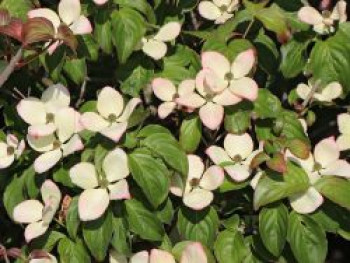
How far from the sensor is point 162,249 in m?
1.38

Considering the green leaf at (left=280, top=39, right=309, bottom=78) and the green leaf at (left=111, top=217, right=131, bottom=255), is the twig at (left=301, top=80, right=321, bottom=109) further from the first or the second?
the green leaf at (left=111, top=217, right=131, bottom=255)

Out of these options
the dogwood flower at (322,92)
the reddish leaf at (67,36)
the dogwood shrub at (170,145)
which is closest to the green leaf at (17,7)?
the dogwood shrub at (170,145)

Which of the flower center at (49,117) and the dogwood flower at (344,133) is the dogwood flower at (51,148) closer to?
the flower center at (49,117)

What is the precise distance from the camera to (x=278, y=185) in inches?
51.8

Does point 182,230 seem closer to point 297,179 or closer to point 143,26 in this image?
point 297,179

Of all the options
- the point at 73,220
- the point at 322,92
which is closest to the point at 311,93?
the point at 322,92

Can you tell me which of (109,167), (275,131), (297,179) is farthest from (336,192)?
(109,167)

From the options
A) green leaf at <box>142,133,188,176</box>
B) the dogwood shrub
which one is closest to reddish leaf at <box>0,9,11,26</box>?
the dogwood shrub

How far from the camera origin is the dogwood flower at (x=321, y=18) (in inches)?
58.4

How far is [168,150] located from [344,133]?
1.33 ft

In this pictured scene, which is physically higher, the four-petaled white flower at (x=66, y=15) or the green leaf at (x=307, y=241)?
the four-petaled white flower at (x=66, y=15)

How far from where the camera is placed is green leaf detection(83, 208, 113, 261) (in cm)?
131

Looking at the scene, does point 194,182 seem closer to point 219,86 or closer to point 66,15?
point 219,86

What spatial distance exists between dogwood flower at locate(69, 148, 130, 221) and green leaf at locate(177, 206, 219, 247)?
15 centimetres
